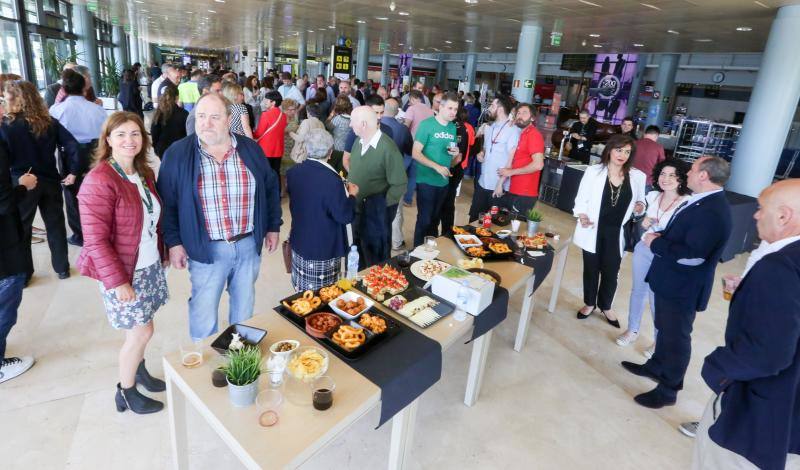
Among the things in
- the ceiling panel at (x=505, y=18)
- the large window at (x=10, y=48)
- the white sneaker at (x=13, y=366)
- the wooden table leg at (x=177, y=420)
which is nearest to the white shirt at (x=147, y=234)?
the wooden table leg at (x=177, y=420)

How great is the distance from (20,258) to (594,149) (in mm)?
7108

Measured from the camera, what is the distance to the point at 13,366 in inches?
100

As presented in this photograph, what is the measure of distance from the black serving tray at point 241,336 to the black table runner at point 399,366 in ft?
0.61

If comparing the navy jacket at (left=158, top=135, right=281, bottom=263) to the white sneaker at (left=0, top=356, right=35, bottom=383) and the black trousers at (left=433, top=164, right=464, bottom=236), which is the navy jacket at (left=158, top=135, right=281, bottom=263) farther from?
the black trousers at (left=433, top=164, right=464, bottom=236)

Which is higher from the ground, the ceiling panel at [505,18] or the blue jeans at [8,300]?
the ceiling panel at [505,18]

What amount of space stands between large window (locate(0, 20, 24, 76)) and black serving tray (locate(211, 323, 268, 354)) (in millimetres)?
8328

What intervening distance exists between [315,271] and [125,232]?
989 millimetres

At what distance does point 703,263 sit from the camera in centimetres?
248

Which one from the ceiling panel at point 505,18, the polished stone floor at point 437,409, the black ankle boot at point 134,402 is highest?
the ceiling panel at point 505,18

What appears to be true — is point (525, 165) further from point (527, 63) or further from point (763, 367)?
point (527, 63)

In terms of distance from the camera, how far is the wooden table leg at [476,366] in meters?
2.44

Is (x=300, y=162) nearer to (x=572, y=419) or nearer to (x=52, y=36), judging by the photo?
(x=572, y=419)

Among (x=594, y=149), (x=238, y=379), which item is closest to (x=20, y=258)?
(x=238, y=379)

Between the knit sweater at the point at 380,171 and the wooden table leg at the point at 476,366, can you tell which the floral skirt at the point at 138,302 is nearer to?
the knit sweater at the point at 380,171
